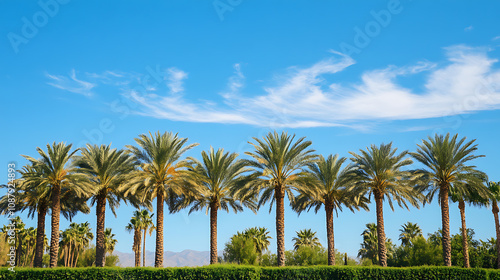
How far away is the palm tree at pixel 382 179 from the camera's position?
44.0 m

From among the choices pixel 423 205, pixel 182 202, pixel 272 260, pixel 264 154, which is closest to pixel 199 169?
pixel 182 202

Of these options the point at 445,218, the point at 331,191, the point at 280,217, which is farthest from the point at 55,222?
the point at 445,218

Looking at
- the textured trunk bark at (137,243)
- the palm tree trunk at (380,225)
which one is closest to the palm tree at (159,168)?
the palm tree trunk at (380,225)

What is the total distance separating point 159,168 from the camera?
40938 millimetres

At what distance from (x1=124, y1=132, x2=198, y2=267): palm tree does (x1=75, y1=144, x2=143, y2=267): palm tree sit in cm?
184

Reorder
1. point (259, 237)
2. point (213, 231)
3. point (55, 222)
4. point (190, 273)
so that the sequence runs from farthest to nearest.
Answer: point (259, 237), point (213, 231), point (55, 222), point (190, 273)

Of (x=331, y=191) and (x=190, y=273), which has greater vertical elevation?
(x=331, y=191)

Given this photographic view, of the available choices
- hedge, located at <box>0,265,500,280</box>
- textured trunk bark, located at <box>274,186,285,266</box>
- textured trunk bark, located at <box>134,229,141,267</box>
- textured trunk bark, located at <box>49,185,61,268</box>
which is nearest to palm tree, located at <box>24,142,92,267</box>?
textured trunk bark, located at <box>49,185,61,268</box>

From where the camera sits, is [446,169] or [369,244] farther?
[369,244]

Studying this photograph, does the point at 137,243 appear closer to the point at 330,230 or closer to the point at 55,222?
the point at 55,222

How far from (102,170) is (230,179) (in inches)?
465

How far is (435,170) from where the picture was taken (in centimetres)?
4566

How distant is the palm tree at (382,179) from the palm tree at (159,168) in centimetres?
1645

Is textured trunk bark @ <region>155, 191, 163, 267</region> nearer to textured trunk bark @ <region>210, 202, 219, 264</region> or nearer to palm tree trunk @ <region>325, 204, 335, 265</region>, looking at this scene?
textured trunk bark @ <region>210, 202, 219, 264</region>
